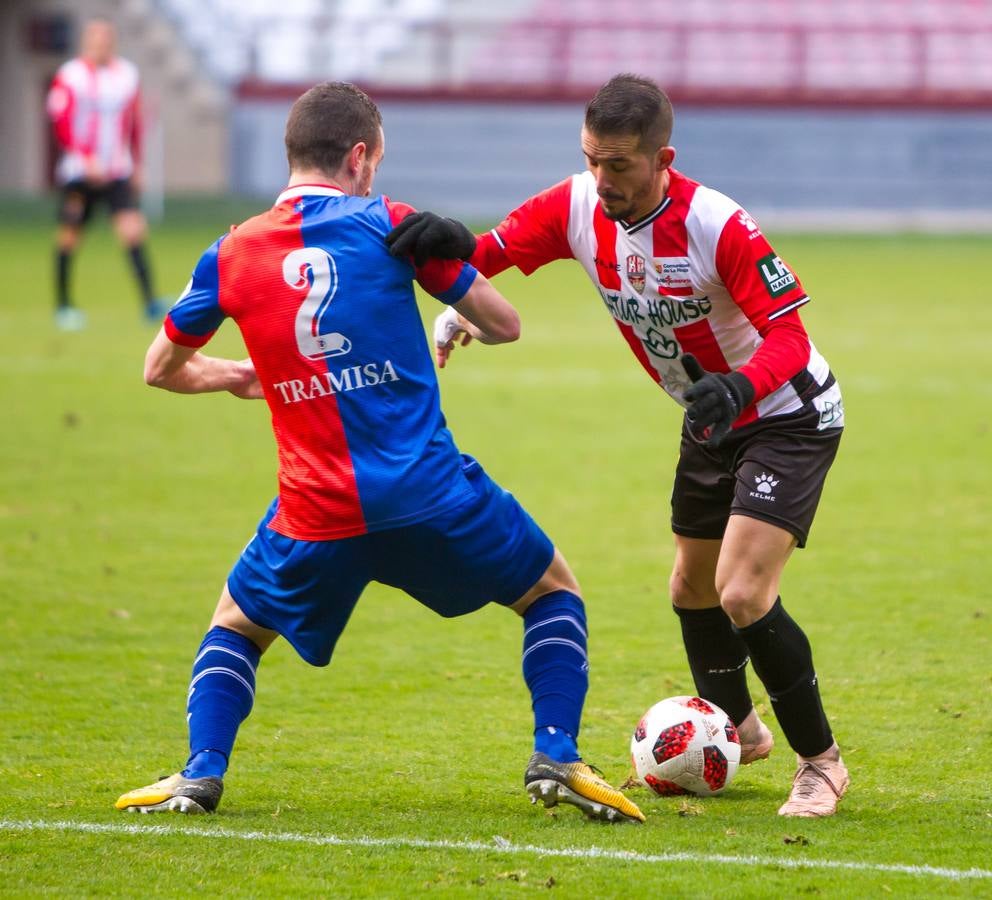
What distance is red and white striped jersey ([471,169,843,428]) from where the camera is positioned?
4227mm

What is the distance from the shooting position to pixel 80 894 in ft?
11.8

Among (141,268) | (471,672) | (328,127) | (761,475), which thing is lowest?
(141,268)

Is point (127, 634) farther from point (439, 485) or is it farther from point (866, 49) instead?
point (866, 49)

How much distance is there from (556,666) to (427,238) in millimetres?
1192

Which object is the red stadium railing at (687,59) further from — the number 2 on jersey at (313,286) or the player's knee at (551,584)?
the number 2 on jersey at (313,286)

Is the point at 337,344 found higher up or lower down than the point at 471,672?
higher up

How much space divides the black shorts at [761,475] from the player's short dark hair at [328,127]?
4.26 ft

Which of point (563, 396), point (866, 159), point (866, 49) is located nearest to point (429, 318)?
point (563, 396)

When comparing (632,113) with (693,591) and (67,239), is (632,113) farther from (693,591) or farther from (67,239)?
(67,239)

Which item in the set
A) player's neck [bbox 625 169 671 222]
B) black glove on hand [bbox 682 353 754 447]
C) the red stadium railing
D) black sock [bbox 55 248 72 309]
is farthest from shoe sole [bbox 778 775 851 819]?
the red stadium railing

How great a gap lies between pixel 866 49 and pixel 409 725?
3034cm

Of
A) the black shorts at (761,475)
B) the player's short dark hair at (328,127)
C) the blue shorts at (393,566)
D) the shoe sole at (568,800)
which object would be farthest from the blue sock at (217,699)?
the black shorts at (761,475)

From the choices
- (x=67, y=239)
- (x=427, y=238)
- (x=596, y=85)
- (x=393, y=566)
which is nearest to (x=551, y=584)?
(x=393, y=566)

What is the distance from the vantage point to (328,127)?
4.08 meters
